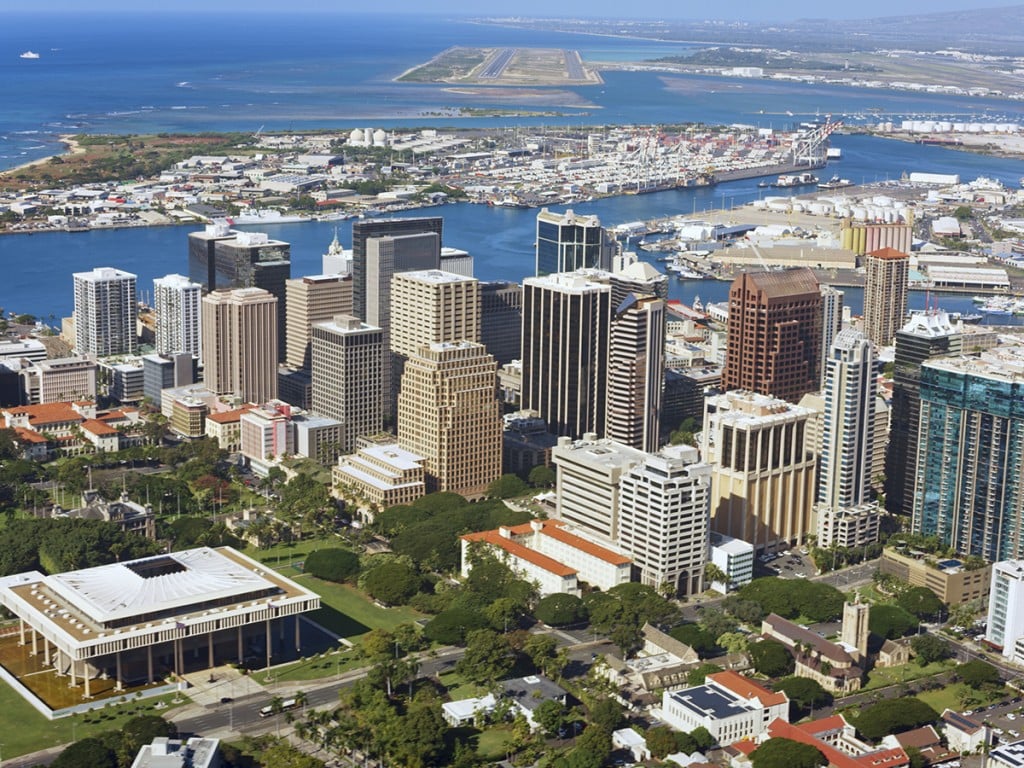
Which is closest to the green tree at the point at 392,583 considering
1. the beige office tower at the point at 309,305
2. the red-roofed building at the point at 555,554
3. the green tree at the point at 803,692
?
the red-roofed building at the point at 555,554

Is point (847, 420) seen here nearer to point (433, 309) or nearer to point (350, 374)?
point (433, 309)

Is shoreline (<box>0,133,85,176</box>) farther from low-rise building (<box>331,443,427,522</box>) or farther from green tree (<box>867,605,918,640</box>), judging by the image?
green tree (<box>867,605,918,640</box>)

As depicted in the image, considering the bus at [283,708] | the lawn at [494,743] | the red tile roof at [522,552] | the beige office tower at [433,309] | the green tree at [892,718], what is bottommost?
the lawn at [494,743]

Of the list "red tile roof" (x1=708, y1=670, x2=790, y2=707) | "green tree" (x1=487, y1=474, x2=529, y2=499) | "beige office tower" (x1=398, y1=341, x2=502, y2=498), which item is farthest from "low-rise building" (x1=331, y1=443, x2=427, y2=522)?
"red tile roof" (x1=708, y1=670, x2=790, y2=707)

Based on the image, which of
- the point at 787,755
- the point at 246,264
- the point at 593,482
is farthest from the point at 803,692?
the point at 246,264

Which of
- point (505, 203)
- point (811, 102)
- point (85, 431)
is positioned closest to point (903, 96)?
point (811, 102)

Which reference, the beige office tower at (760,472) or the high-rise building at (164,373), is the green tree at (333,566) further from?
the high-rise building at (164,373)
